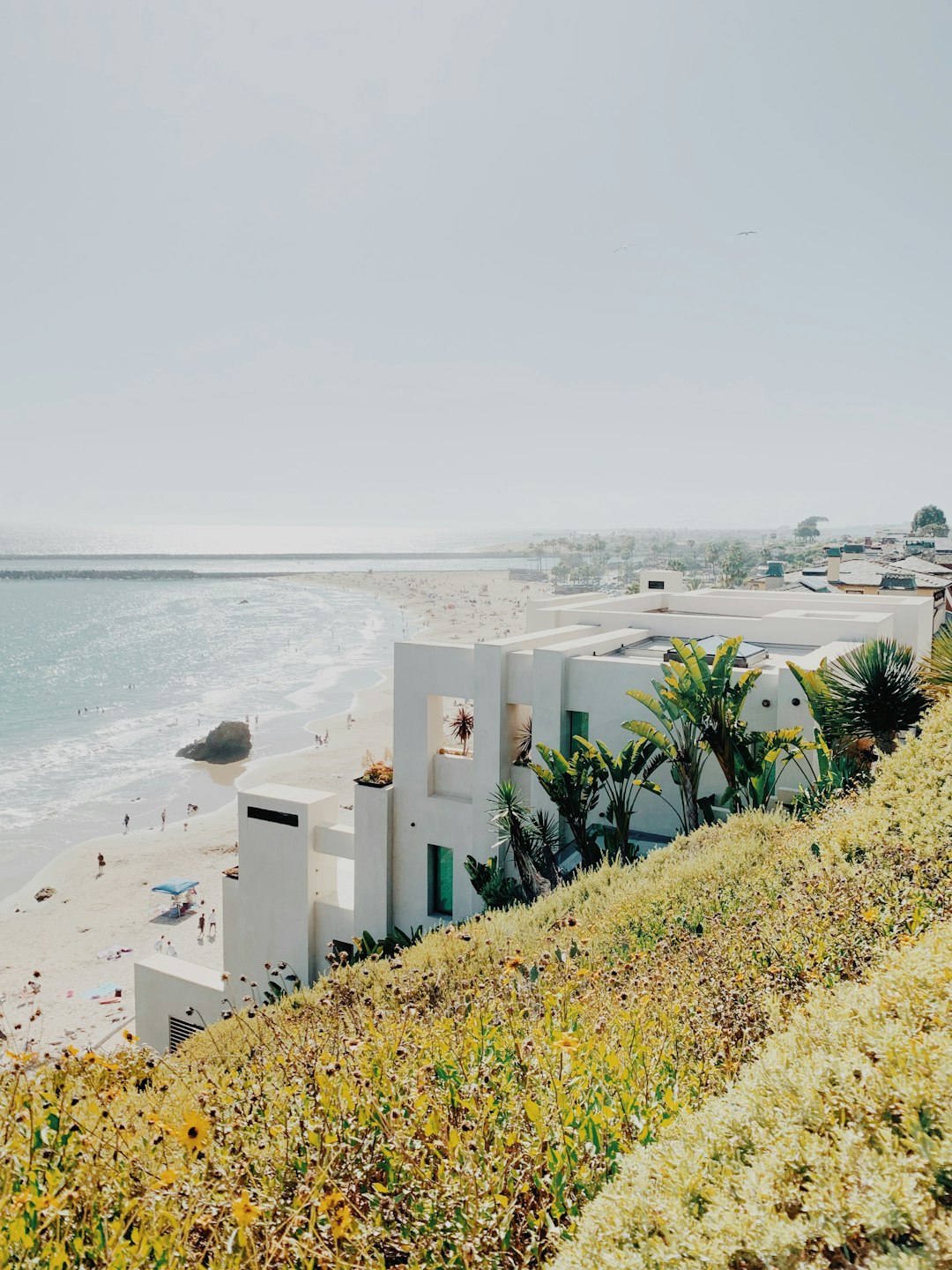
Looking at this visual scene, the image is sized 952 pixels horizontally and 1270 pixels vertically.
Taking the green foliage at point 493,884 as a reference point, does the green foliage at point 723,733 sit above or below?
above

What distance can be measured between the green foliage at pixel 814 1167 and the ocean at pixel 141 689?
30.2 m

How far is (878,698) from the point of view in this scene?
36.3 ft

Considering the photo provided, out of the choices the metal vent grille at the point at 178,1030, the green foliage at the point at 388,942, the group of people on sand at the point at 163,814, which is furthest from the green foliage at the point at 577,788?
the group of people on sand at the point at 163,814

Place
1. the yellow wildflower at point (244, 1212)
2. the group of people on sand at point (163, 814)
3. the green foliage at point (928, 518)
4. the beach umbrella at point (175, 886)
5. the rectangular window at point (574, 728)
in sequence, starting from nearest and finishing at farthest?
the yellow wildflower at point (244, 1212), the rectangular window at point (574, 728), the beach umbrella at point (175, 886), the group of people on sand at point (163, 814), the green foliage at point (928, 518)

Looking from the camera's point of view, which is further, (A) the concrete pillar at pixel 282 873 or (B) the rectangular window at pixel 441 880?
(B) the rectangular window at pixel 441 880

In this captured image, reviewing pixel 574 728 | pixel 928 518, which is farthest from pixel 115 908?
pixel 928 518

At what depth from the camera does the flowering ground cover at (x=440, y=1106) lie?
9.58 ft

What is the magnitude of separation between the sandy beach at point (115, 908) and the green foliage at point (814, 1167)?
9331 mm

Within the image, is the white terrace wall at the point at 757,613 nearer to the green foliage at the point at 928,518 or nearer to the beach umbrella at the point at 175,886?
the beach umbrella at the point at 175,886

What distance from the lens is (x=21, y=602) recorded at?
122m

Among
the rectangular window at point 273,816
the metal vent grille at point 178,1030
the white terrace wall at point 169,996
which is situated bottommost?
the metal vent grille at point 178,1030

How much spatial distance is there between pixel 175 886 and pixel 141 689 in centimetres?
3955

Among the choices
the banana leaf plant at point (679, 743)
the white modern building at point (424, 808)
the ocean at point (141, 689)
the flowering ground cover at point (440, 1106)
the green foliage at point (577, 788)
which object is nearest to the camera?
the flowering ground cover at point (440, 1106)

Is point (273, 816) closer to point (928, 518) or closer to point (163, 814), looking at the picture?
point (163, 814)
